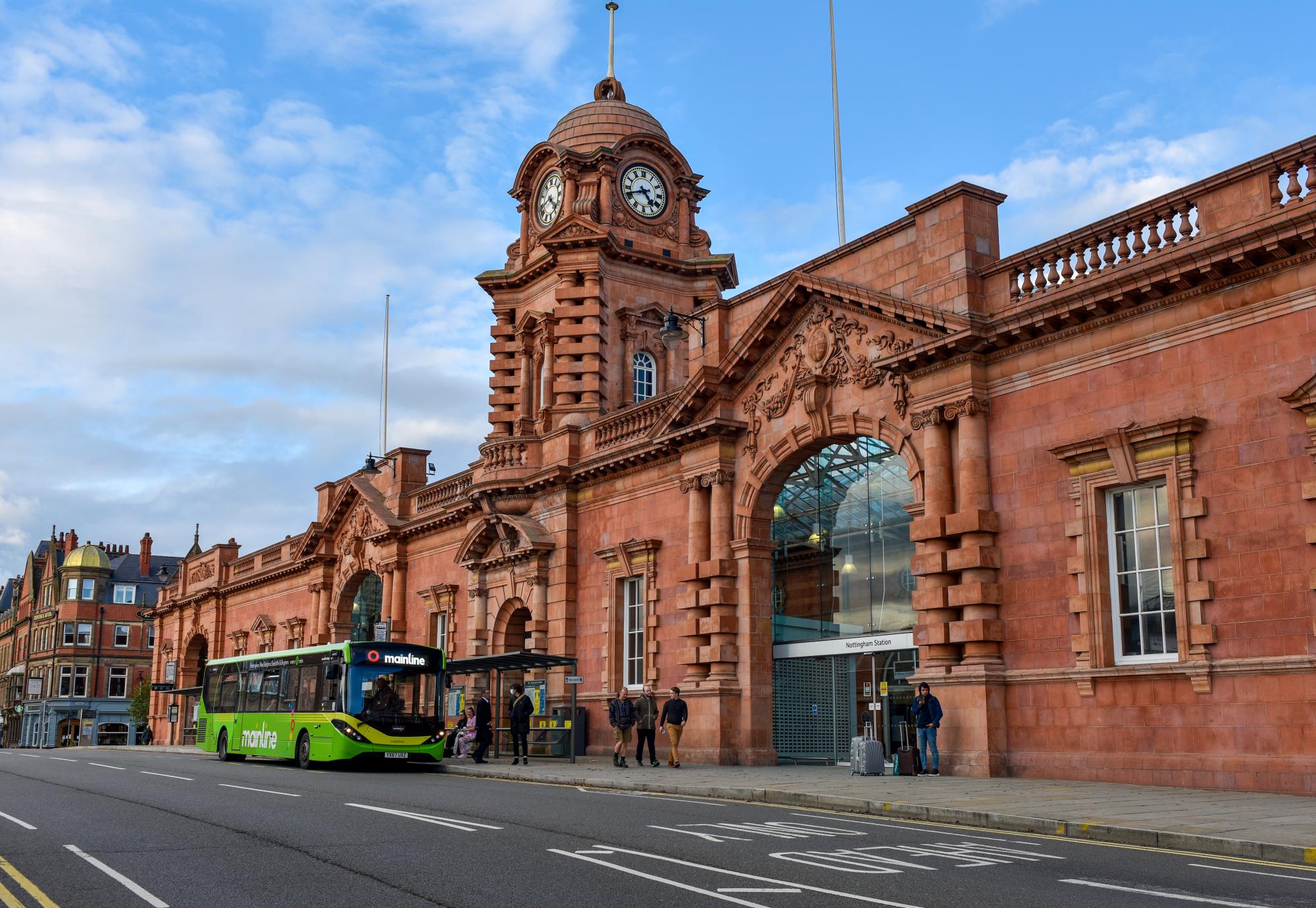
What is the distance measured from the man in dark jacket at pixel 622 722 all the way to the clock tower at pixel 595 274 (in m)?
11.7

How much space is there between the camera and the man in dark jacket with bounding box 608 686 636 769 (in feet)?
→ 87.5

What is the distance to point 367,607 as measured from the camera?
158ft

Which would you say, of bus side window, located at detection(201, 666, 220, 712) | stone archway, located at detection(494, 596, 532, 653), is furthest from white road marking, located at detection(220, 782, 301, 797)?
stone archway, located at detection(494, 596, 532, 653)

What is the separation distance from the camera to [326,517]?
4969 cm

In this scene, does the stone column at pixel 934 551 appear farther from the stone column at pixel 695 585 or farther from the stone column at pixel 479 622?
the stone column at pixel 479 622

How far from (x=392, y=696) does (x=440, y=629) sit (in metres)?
13.0

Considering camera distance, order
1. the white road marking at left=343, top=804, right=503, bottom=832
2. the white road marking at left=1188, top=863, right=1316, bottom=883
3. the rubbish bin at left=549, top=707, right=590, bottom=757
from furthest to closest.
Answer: the rubbish bin at left=549, top=707, right=590, bottom=757, the white road marking at left=343, top=804, right=503, bottom=832, the white road marking at left=1188, top=863, right=1316, bottom=883

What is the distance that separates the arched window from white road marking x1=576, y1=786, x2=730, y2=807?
792 inches

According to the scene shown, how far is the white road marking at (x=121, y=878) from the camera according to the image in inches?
354

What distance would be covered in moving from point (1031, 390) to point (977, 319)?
1.59 meters

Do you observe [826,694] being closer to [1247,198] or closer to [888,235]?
[888,235]

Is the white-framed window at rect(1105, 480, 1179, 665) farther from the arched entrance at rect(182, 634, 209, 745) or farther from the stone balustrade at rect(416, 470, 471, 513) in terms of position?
the arched entrance at rect(182, 634, 209, 745)

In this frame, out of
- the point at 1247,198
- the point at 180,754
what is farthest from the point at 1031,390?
the point at 180,754

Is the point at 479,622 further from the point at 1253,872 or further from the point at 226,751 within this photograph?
the point at 1253,872
